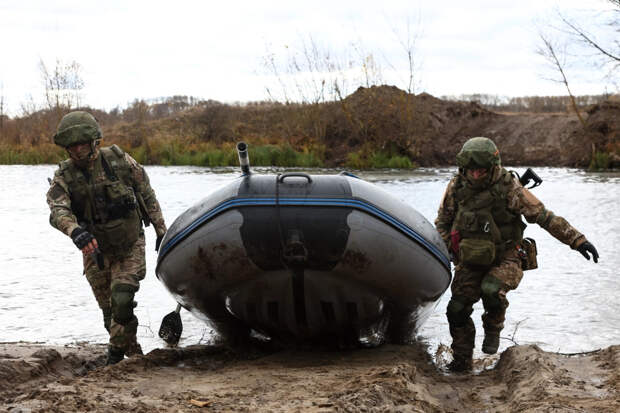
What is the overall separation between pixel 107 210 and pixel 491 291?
2.22 m

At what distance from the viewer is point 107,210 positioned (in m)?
4.25

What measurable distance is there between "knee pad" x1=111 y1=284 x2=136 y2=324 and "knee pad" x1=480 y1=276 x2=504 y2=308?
1986mm

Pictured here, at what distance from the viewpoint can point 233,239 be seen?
142 inches

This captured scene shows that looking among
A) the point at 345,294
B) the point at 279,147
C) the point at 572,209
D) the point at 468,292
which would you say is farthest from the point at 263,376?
the point at 279,147

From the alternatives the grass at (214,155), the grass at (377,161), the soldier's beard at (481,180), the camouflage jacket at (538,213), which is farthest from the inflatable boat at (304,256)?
the grass at (377,161)

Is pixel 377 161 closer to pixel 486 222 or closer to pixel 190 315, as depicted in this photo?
pixel 190 315

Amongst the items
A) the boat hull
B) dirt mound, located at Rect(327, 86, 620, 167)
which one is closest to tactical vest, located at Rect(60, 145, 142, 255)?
the boat hull

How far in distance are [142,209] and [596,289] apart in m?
4.00

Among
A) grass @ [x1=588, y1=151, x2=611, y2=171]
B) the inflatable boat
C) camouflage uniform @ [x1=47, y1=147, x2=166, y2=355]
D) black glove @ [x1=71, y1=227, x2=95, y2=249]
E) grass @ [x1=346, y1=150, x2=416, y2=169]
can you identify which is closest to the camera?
the inflatable boat

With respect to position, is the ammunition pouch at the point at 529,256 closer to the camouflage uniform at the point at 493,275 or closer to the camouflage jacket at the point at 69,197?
the camouflage uniform at the point at 493,275

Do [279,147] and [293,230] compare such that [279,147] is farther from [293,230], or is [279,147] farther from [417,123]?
[293,230]

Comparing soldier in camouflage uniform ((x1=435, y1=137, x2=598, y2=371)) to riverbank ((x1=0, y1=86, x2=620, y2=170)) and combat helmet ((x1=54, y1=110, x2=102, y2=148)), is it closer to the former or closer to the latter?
combat helmet ((x1=54, y1=110, x2=102, y2=148))

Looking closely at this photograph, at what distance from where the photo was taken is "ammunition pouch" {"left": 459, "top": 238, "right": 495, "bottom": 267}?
4.17 meters

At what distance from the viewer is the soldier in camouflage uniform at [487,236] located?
164 inches
